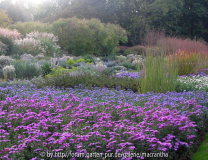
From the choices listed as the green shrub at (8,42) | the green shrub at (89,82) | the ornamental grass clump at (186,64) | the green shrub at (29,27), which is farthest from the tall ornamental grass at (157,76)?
the green shrub at (29,27)

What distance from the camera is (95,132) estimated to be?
3131mm

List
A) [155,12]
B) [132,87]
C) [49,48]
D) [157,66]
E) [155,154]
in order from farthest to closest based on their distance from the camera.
→ [155,12] < [49,48] < [132,87] < [157,66] < [155,154]

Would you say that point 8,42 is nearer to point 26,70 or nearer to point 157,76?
point 26,70

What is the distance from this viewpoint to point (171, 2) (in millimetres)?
35031

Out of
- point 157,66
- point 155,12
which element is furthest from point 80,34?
point 155,12

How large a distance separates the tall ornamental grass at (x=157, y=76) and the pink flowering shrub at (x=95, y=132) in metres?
1.98

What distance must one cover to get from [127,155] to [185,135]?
1191mm

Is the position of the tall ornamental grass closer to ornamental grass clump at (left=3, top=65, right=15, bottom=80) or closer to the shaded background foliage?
ornamental grass clump at (left=3, top=65, right=15, bottom=80)

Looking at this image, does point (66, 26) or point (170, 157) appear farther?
point (66, 26)

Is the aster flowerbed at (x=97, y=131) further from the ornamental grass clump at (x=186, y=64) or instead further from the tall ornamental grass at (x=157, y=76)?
the ornamental grass clump at (x=186, y=64)

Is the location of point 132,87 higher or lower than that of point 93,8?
lower

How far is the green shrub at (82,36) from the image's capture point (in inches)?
823

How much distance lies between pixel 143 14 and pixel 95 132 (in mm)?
33673

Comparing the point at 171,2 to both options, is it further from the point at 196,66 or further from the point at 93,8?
the point at 196,66
